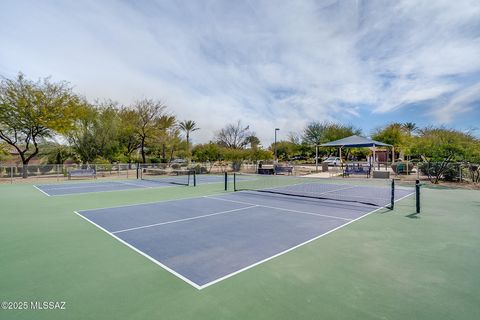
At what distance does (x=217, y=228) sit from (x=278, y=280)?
118 inches

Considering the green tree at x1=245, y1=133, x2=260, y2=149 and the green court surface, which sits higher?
the green tree at x1=245, y1=133, x2=260, y2=149

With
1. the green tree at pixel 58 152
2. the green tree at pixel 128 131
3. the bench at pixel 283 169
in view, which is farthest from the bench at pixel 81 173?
the bench at pixel 283 169

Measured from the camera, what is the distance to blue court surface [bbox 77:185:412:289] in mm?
4488

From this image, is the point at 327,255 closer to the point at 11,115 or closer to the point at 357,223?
the point at 357,223

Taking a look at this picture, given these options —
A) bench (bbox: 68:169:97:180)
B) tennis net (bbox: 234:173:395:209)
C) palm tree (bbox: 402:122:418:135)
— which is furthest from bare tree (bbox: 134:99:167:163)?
palm tree (bbox: 402:122:418:135)

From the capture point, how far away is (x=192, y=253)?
4883 millimetres

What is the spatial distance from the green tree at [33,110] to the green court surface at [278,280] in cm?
2164

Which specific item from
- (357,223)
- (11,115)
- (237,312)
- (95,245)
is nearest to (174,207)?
(95,245)

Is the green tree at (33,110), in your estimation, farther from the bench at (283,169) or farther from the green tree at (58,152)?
the bench at (283,169)

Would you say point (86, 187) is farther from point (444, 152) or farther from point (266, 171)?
point (444, 152)

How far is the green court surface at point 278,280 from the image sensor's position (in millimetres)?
3027

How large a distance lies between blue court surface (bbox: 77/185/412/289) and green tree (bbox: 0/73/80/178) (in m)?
19.6

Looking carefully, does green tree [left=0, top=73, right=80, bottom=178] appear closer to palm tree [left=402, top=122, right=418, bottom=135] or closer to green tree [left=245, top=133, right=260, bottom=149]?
green tree [left=245, top=133, right=260, bottom=149]

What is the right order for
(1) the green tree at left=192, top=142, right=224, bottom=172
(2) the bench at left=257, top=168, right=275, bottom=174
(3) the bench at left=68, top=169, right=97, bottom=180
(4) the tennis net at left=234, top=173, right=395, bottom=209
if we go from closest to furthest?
(4) the tennis net at left=234, top=173, right=395, bottom=209
(3) the bench at left=68, top=169, right=97, bottom=180
(2) the bench at left=257, top=168, right=275, bottom=174
(1) the green tree at left=192, top=142, right=224, bottom=172
